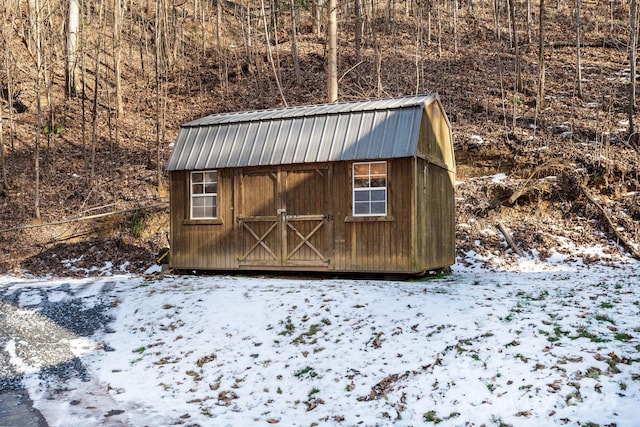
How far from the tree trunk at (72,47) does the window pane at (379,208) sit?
18.3m

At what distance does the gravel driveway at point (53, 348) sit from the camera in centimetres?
613

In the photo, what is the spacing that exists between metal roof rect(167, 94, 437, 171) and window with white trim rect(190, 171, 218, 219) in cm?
30

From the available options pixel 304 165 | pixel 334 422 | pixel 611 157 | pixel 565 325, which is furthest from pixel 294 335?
pixel 611 157

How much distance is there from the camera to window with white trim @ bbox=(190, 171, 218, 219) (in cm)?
1309

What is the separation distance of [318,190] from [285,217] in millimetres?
991

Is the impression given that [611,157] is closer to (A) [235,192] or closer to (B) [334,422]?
(A) [235,192]

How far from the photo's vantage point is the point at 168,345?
26.8 ft

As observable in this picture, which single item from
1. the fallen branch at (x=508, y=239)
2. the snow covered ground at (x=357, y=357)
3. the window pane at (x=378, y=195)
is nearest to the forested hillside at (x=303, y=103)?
the fallen branch at (x=508, y=239)

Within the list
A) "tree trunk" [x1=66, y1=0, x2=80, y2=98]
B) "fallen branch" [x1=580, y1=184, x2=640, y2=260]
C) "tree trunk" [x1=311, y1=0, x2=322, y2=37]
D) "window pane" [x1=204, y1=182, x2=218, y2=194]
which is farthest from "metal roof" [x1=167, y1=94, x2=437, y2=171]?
"tree trunk" [x1=311, y1=0, x2=322, y2=37]

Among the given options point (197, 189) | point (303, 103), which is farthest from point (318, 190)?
point (303, 103)

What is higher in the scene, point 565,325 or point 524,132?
Result: point 524,132

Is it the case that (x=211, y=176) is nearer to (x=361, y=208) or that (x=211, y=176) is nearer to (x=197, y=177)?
(x=197, y=177)

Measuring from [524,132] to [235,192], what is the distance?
39.1 feet

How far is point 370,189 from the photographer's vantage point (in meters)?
11.5
